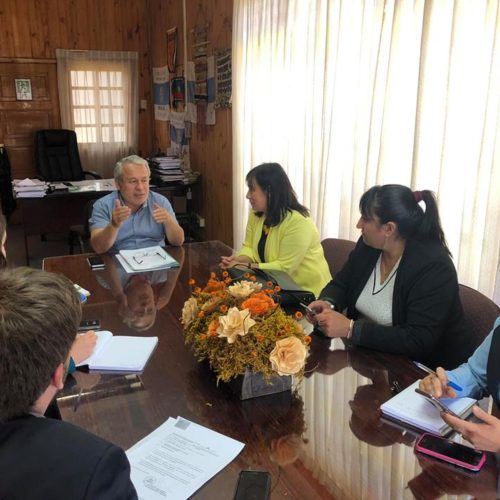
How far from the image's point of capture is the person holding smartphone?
1.07 metres

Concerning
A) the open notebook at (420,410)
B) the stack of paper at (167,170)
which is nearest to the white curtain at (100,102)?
the stack of paper at (167,170)

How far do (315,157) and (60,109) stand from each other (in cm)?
425

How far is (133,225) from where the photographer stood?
284 cm

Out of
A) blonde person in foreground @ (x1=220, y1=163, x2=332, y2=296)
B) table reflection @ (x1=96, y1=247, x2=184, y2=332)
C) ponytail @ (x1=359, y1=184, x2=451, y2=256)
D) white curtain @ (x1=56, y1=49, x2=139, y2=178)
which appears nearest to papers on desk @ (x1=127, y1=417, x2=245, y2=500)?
table reflection @ (x1=96, y1=247, x2=184, y2=332)

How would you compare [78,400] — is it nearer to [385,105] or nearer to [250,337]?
[250,337]

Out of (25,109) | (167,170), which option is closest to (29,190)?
(167,170)

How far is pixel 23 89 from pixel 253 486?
20.2 feet

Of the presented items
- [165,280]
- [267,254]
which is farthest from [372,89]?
[165,280]

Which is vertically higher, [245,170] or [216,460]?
[245,170]

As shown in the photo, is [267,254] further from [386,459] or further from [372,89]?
[386,459]

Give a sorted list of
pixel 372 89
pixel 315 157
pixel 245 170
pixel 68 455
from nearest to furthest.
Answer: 1. pixel 68 455
2. pixel 372 89
3. pixel 315 157
4. pixel 245 170

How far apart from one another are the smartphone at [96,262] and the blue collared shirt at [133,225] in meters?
0.18

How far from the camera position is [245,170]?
402 cm

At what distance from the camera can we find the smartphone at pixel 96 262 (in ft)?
7.94
